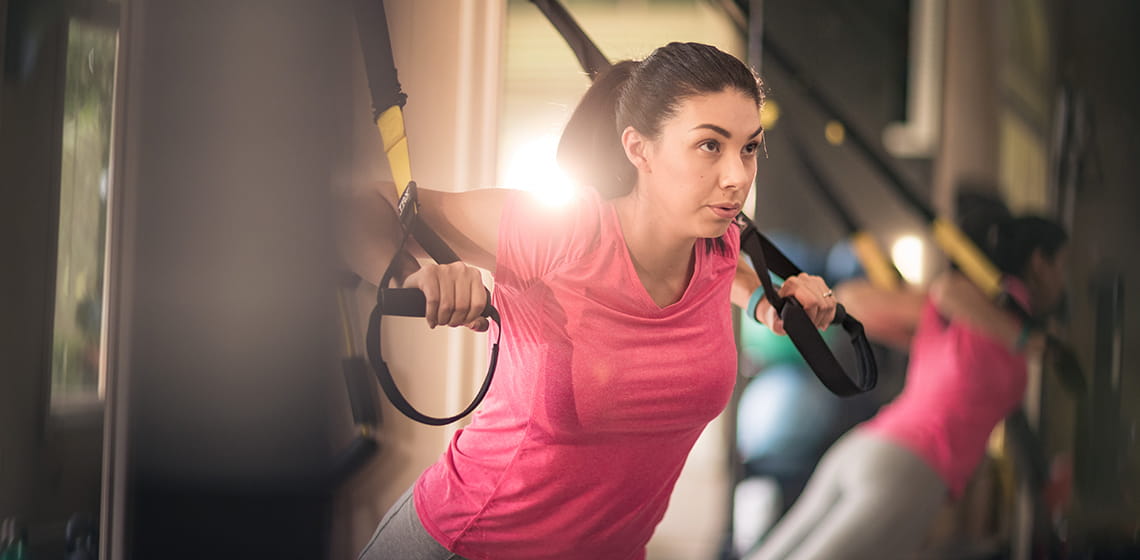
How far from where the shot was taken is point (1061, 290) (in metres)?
0.66

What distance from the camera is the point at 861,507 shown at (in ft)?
2.13

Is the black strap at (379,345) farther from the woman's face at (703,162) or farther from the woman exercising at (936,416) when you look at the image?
the woman exercising at (936,416)

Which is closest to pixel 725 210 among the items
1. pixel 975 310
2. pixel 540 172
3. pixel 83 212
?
pixel 540 172

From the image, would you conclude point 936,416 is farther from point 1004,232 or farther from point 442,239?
point 442,239

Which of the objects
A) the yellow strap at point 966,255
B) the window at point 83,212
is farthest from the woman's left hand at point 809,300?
the window at point 83,212

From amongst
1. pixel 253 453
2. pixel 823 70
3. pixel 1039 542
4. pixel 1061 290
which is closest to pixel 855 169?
pixel 823 70

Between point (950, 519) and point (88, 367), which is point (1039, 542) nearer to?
point (950, 519)

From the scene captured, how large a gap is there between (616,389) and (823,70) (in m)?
0.30

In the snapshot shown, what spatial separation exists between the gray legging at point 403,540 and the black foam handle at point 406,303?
13 cm

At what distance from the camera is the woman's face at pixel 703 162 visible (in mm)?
535

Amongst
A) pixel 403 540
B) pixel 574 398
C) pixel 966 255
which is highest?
pixel 966 255

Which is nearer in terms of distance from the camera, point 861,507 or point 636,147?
point 636,147

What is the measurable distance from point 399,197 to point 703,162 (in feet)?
0.67

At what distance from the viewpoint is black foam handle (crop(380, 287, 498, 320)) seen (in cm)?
55
